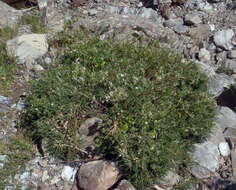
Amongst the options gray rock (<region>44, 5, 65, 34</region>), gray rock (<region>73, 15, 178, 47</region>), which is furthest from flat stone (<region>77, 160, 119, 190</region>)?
gray rock (<region>44, 5, 65, 34</region>)

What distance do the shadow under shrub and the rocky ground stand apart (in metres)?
0.26

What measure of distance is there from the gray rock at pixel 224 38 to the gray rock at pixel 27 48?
4236 mm

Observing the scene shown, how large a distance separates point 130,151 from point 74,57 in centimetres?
242

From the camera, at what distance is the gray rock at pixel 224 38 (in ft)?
20.5

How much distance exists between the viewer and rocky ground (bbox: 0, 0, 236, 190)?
3744mm

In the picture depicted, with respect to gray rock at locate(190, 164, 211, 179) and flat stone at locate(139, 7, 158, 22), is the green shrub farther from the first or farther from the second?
flat stone at locate(139, 7, 158, 22)

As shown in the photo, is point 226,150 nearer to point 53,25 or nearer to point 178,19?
point 178,19

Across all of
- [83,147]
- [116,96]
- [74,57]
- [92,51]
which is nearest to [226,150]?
[116,96]

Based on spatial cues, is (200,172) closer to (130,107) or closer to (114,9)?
(130,107)

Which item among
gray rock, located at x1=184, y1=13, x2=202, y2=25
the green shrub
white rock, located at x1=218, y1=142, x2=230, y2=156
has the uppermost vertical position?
gray rock, located at x1=184, y1=13, x2=202, y2=25

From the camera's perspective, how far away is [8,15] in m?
7.92

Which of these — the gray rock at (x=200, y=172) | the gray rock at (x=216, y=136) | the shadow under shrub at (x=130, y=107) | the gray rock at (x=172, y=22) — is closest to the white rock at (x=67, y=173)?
the shadow under shrub at (x=130, y=107)

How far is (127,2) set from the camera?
346 inches

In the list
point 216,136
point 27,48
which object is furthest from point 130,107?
point 27,48
